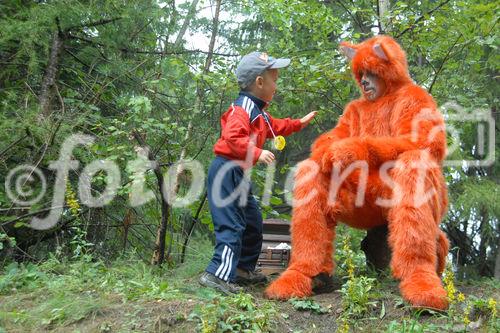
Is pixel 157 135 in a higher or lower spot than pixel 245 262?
higher

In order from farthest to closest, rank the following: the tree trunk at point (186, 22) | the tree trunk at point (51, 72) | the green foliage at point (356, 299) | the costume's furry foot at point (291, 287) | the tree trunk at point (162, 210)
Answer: the tree trunk at point (186, 22) → the tree trunk at point (51, 72) → the tree trunk at point (162, 210) → the costume's furry foot at point (291, 287) → the green foliage at point (356, 299)

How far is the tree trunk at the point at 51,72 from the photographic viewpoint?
18.4ft

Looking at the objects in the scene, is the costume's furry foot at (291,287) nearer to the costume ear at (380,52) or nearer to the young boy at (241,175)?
the young boy at (241,175)

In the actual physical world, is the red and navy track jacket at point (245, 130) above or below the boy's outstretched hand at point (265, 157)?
above

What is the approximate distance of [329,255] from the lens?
12.4ft

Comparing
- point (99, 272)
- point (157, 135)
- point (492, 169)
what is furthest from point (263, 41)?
point (99, 272)

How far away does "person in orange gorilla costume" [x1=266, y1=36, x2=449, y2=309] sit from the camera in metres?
3.41

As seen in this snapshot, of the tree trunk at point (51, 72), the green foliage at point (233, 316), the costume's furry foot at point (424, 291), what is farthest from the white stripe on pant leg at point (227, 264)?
the tree trunk at point (51, 72)

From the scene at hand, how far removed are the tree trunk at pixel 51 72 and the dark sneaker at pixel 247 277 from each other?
2.57 m

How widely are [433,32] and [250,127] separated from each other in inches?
81.9

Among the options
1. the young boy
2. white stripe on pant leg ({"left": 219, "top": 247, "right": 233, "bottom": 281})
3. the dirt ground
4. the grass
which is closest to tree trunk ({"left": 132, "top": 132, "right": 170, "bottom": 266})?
the young boy

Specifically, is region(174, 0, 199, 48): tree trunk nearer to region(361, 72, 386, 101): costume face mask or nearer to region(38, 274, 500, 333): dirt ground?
region(361, 72, 386, 101): costume face mask

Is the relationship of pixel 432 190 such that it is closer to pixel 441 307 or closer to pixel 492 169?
pixel 441 307

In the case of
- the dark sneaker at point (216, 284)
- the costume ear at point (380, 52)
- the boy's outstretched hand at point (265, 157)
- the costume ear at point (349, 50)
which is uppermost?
the costume ear at point (349, 50)
